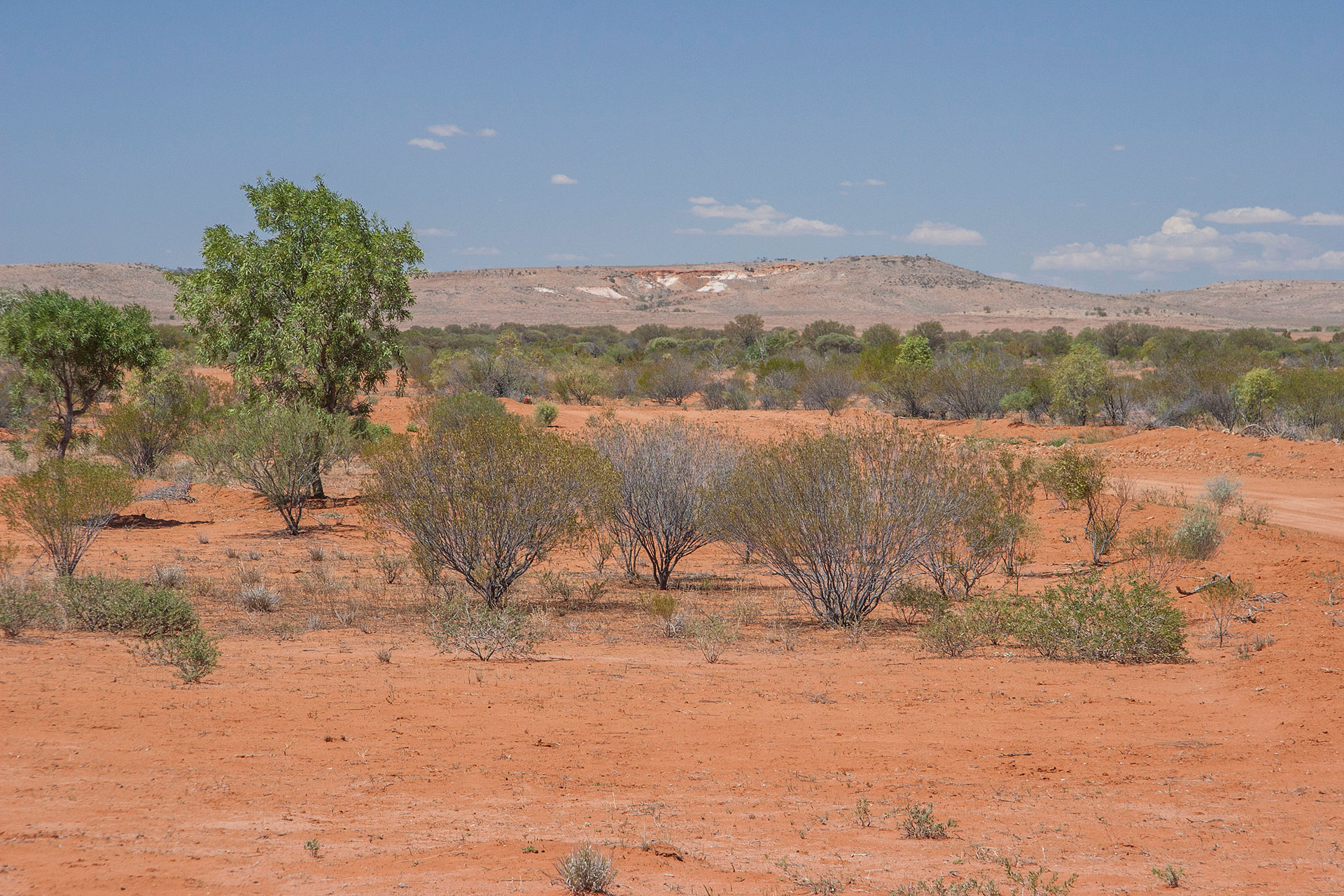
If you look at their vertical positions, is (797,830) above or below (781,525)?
below

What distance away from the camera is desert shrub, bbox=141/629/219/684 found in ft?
27.4

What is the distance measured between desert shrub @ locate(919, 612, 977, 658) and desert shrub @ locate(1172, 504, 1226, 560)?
6.46m

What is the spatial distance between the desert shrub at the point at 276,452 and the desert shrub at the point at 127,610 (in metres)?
8.09

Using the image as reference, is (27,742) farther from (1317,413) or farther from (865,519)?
(1317,413)

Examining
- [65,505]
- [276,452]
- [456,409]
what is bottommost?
[65,505]

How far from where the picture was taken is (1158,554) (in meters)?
15.0

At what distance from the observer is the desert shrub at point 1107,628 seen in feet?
33.1

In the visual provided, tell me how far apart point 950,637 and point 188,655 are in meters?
7.64

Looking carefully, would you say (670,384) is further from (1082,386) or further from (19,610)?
(19,610)

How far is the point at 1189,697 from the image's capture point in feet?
27.7

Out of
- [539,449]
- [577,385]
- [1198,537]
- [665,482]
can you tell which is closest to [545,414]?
[577,385]

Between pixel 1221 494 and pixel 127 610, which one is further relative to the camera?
pixel 1221 494

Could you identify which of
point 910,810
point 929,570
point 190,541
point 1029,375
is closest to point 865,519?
Answer: point 929,570

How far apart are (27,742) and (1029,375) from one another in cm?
3385
